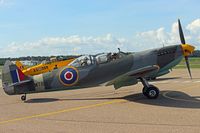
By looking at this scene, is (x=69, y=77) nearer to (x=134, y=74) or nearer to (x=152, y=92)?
(x=134, y=74)

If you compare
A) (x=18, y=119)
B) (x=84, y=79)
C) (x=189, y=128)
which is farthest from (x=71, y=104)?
(x=189, y=128)

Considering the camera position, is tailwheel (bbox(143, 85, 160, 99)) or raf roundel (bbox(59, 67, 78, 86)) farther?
raf roundel (bbox(59, 67, 78, 86))

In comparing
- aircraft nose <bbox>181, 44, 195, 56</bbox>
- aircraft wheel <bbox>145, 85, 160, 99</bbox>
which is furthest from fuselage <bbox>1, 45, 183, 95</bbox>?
aircraft wheel <bbox>145, 85, 160, 99</bbox>

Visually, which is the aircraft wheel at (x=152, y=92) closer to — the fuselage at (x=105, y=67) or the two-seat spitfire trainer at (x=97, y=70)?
the two-seat spitfire trainer at (x=97, y=70)

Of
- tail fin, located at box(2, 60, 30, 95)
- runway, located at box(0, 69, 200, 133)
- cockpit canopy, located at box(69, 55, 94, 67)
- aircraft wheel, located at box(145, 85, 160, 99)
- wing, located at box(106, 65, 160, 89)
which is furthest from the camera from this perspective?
tail fin, located at box(2, 60, 30, 95)

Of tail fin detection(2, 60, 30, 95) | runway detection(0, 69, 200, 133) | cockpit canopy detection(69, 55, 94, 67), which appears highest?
cockpit canopy detection(69, 55, 94, 67)

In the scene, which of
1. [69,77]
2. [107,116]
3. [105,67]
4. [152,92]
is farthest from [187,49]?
[107,116]

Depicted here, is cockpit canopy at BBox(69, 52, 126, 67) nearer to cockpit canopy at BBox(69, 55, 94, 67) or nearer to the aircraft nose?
cockpit canopy at BBox(69, 55, 94, 67)

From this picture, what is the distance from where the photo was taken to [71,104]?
41.3 feet

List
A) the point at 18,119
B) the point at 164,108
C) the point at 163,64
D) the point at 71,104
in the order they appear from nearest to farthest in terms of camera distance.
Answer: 1. the point at 18,119
2. the point at 164,108
3. the point at 71,104
4. the point at 163,64

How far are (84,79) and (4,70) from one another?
4.02 metres

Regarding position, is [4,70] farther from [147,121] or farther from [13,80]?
[147,121]

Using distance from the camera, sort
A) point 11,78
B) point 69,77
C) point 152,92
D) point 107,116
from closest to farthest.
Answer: point 107,116 < point 152,92 < point 69,77 < point 11,78

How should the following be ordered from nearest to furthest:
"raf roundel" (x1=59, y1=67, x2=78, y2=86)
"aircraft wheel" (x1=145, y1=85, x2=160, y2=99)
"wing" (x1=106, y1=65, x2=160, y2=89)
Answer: "wing" (x1=106, y1=65, x2=160, y2=89) < "aircraft wheel" (x1=145, y1=85, x2=160, y2=99) < "raf roundel" (x1=59, y1=67, x2=78, y2=86)
